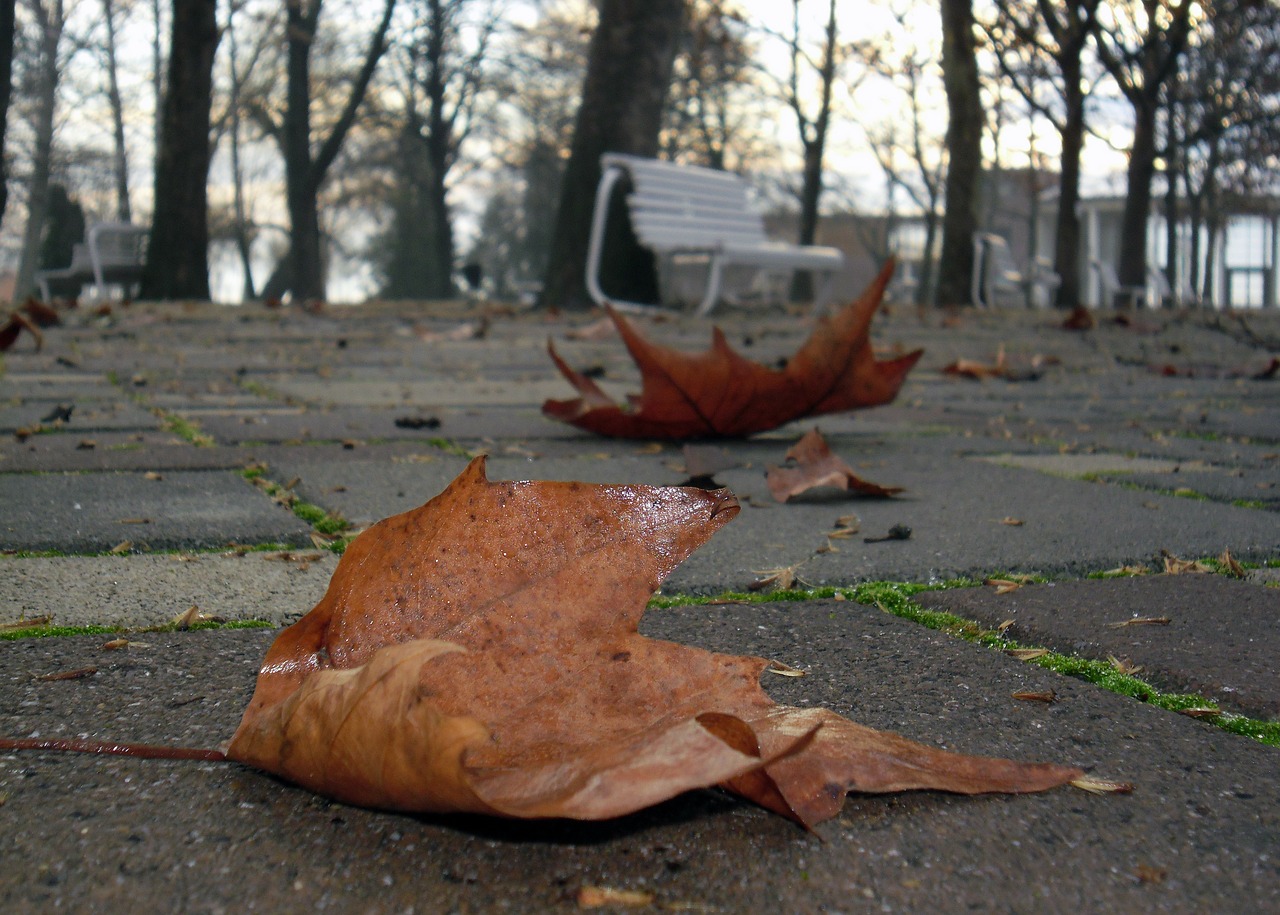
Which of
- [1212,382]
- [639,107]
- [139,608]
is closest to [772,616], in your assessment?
[139,608]

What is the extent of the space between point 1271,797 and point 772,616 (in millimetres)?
549

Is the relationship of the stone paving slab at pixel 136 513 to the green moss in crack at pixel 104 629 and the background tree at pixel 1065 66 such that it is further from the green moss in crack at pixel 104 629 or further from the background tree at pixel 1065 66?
the background tree at pixel 1065 66

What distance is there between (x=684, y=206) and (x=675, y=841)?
1005 centimetres

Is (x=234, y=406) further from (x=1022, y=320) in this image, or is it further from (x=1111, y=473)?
(x=1022, y=320)

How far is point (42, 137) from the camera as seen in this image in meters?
31.5

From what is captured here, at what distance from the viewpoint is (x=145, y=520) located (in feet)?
5.87

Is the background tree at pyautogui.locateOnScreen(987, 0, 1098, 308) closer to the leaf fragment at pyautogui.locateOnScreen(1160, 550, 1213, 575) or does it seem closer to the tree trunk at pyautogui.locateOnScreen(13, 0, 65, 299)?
the leaf fragment at pyautogui.locateOnScreen(1160, 550, 1213, 575)

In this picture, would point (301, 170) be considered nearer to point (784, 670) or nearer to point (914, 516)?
point (914, 516)

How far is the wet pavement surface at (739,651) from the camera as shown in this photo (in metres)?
0.73

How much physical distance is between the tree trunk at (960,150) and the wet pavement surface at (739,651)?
880 centimetres

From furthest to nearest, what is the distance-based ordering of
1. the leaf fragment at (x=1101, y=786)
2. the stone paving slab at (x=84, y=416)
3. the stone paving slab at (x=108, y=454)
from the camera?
the stone paving slab at (x=84, y=416) → the stone paving slab at (x=108, y=454) → the leaf fragment at (x=1101, y=786)

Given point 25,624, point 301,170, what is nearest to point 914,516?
point 25,624

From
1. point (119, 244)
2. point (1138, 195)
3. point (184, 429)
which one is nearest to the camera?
point (184, 429)

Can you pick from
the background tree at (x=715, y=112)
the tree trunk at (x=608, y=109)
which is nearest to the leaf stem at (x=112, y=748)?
the tree trunk at (x=608, y=109)
